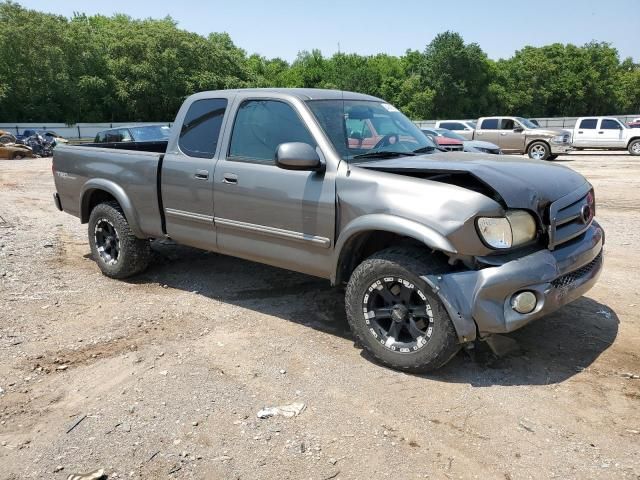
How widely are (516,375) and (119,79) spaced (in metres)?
53.3

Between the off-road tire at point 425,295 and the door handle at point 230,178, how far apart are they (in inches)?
53.7

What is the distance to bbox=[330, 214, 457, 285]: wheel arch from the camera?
3.58 m

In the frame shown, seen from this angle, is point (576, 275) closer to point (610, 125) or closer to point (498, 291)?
point (498, 291)

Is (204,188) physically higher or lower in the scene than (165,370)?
higher

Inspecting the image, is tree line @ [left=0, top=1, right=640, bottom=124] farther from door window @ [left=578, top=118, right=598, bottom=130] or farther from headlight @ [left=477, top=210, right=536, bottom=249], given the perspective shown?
headlight @ [left=477, top=210, right=536, bottom=249]

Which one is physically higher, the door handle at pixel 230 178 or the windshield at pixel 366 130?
the windshield at pixel 366 130

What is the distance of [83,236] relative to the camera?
28.1 ft

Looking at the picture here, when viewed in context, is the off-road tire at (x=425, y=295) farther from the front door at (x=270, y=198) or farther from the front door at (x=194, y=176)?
the front door at (x=194, y=176)

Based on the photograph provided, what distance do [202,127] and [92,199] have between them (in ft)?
6.60

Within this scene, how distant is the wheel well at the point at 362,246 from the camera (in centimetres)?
408

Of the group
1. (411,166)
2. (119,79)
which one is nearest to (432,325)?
(411,166)

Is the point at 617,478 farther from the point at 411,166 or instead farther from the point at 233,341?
the point at 233,341

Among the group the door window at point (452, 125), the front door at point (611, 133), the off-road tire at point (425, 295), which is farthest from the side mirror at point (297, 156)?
the front door at point (611, 133)

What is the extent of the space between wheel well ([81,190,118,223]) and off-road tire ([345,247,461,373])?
3346mm
